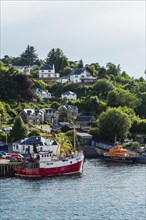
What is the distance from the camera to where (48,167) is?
253 ft

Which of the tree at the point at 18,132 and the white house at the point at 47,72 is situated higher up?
the white house at the point at 47,72

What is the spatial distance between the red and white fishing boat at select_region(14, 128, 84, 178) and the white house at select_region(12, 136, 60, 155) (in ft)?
21.4

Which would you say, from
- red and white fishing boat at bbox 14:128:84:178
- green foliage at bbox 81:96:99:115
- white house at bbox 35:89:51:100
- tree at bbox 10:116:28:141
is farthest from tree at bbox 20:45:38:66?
red and white fishing boat at bbox 14:128:84:178

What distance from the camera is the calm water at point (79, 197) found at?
53.2 m

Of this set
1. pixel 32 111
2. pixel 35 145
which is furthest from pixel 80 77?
pixel 35 145

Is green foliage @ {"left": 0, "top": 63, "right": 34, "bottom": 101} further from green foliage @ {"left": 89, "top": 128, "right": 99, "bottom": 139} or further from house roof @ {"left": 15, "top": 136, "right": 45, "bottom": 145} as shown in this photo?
house roof @ {"left": 15, "top": 136, "right": 45, "bottom": 145}

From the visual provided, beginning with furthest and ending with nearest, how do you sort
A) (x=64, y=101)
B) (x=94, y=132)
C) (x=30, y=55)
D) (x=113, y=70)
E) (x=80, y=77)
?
(x=30, y=55)
(x=113, y=70)
(x=80, y=77)
(x=64, y=101)
(x=94, y=132)

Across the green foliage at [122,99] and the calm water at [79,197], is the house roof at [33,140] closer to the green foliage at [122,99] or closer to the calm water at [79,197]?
the calm water at [79,197]

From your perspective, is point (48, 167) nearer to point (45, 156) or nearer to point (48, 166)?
point (48, 166)

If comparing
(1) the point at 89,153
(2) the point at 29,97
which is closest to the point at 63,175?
(1) the point at 89,153

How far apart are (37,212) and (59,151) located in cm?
3319

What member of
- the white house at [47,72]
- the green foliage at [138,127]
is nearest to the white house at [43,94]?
the white house at [47,72]

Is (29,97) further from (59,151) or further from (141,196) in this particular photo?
(141,196)

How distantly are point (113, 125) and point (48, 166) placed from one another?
31626mm
